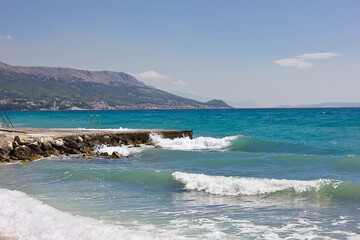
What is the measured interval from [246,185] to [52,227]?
21.5ft

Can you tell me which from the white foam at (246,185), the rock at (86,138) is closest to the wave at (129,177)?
the white foam at (246,185)

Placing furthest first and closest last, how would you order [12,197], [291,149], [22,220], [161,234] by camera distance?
[291,149], [12,197], [22,220], [161,234]

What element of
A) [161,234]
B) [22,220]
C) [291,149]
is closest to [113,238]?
[161,234]

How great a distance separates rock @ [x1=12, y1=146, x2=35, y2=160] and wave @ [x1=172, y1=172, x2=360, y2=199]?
10302 millimetres

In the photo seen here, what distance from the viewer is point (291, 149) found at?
26.0 meters

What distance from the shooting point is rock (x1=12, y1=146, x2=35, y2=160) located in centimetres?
1888

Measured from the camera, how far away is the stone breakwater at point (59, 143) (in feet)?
62.8

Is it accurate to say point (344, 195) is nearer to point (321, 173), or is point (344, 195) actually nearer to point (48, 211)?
point (321, 173)

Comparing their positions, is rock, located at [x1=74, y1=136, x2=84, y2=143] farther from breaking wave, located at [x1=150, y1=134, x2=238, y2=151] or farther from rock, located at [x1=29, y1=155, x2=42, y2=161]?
breaking wave, located at [x1=150, y1=134, x2=238, y2=151]

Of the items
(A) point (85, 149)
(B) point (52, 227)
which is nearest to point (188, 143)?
(A) point (85, 149)

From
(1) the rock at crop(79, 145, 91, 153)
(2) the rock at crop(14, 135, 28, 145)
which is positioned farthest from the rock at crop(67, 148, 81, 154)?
(2) the rock at crop(14, 135, 28, 145)

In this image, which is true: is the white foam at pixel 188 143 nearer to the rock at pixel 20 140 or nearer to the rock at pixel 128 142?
the rock at pixel 128 142

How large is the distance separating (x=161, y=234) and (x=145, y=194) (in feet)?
13.4

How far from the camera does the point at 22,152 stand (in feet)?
62.8
